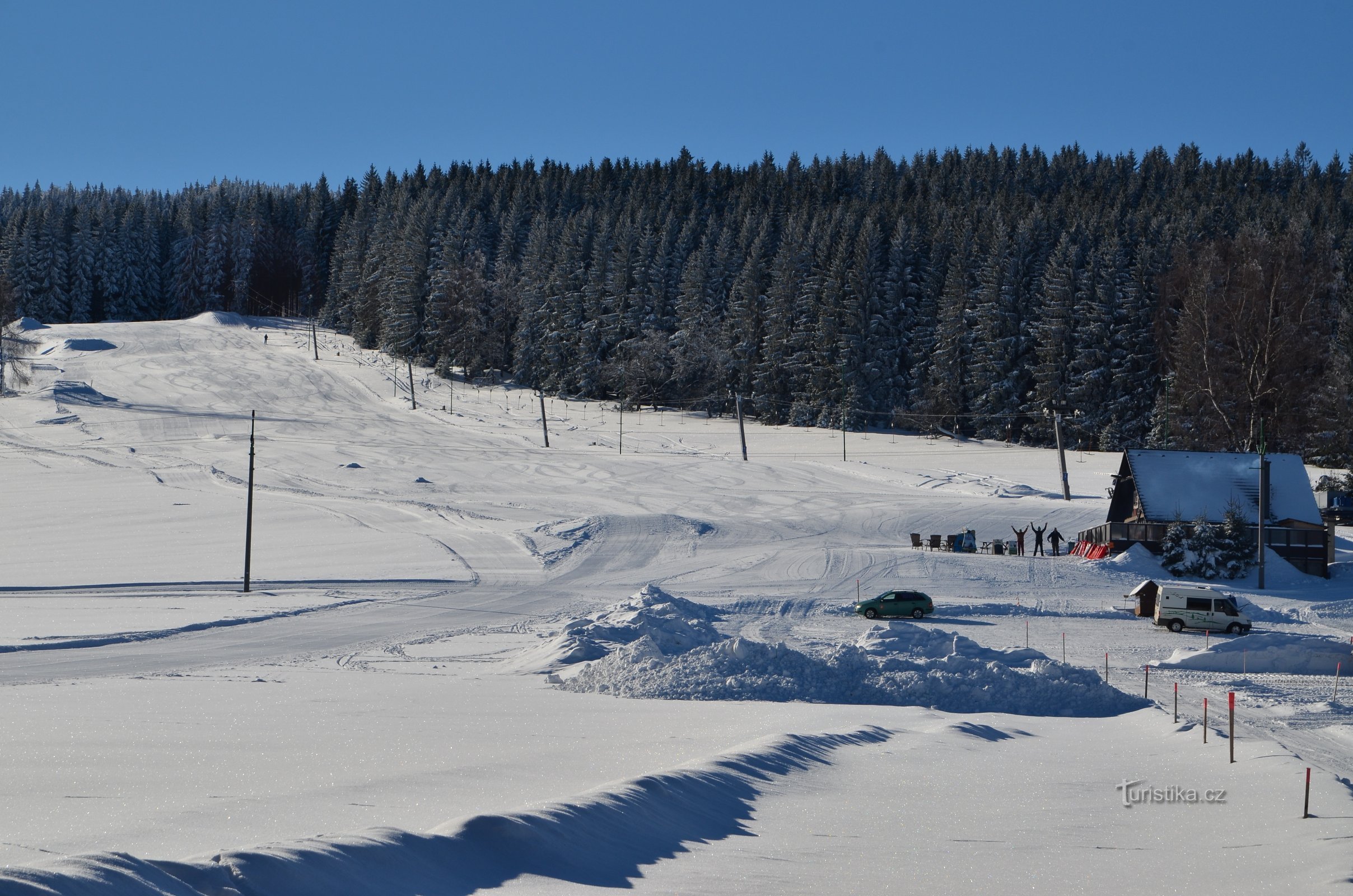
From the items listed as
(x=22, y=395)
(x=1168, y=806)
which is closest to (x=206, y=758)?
(x=1168, y=806)

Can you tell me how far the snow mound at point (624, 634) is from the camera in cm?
2461

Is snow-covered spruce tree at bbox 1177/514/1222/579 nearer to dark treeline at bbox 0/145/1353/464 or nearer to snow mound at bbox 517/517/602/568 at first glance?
dark treeline at bbox 0/145/1353/464

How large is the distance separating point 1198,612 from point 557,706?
2159 centimetres

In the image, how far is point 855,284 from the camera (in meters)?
92.6

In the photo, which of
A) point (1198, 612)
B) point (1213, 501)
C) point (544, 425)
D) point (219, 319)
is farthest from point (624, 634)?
point (219, 319)

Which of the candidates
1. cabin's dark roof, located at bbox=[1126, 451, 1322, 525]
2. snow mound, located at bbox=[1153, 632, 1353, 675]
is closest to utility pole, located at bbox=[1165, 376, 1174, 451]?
cabin's dark roof, located at bbox=[1126, 451, 1322, 525]

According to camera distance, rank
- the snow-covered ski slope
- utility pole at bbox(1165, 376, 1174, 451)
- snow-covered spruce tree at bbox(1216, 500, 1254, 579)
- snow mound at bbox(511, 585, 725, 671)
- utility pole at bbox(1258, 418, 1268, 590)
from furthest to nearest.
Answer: utility pole at bbox(1165, 376, 1174, 451), snow-covered spruce tree at bbox(1216, 500, 1254, 579), utility pole at bbox(1258, 418, 1268, 590), snow mound at bbox(511, 585, 725, 671), the snow-covered ski slope

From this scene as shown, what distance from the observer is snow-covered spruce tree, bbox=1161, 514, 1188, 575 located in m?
41.9

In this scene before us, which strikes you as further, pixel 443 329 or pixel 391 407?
pixel 443 329

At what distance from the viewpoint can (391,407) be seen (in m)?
93.1

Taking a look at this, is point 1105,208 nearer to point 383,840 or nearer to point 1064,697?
point 1064,697

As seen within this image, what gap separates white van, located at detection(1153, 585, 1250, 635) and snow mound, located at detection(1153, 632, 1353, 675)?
Answer: 502cm

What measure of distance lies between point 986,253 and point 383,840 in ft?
296

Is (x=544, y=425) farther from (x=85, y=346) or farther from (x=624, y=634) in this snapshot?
(x=85, y=346)
